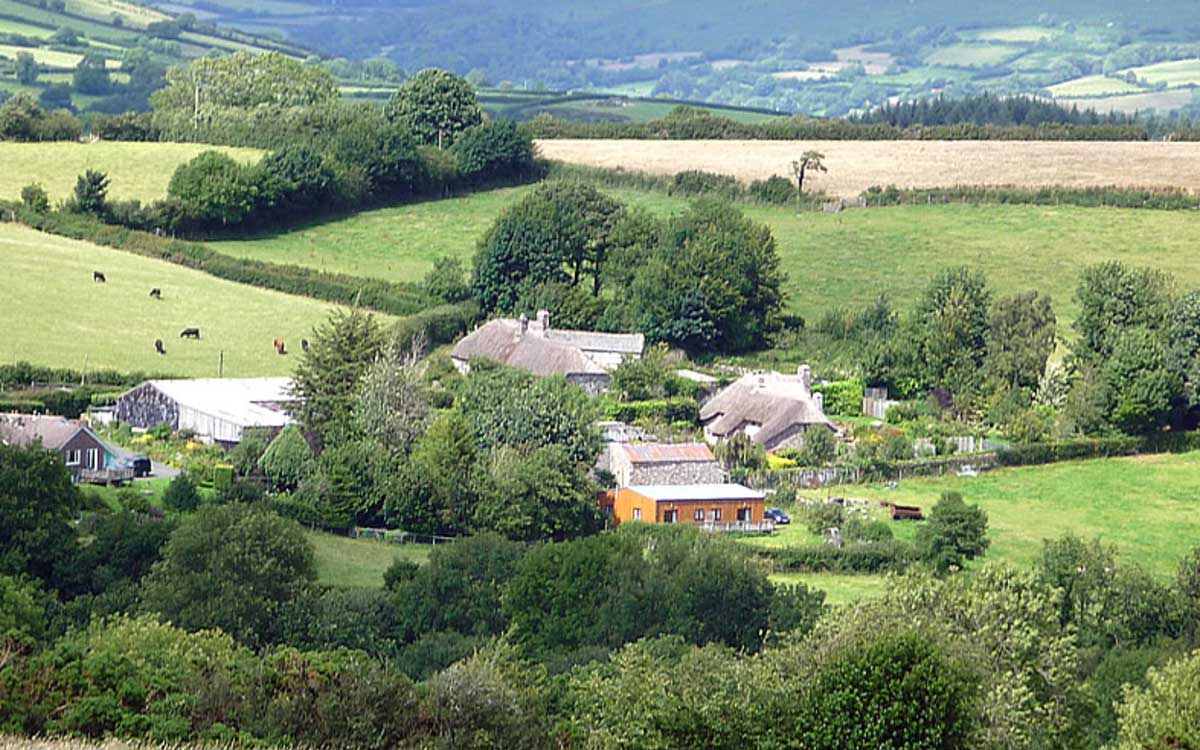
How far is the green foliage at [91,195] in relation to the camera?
286ft

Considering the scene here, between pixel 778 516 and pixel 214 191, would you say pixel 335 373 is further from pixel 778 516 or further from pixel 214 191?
pixel 214 191

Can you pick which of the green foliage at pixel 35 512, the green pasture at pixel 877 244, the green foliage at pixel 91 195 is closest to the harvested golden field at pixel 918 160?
the green pasture at pixel 877 244

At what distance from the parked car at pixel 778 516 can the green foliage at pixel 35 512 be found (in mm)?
17570

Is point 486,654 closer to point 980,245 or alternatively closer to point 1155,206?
point 980,245

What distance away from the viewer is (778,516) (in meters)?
54.0

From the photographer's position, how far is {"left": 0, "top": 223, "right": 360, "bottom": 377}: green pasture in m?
68.2

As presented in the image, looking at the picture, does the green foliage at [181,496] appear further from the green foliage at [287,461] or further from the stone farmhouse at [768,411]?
the stone farmhouse at [768,411]

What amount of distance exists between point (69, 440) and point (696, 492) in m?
16.2

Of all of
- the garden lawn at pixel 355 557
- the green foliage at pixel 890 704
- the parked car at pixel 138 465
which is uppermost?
the green foliage at pixel 890 704

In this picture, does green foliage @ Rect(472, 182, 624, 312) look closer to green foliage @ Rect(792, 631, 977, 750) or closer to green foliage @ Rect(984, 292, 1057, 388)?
green foliage @ Rect(984, 292, 1057, 388)

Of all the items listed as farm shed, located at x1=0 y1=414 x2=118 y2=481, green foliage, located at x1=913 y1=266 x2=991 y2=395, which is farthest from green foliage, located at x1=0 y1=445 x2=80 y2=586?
green foliage, located at x1=913 y1=266 x2=991 y2=395

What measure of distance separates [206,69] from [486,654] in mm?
93126

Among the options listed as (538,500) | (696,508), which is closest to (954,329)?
(696,508)

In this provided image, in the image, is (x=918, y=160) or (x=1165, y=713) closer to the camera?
(x=1165, y=713)
